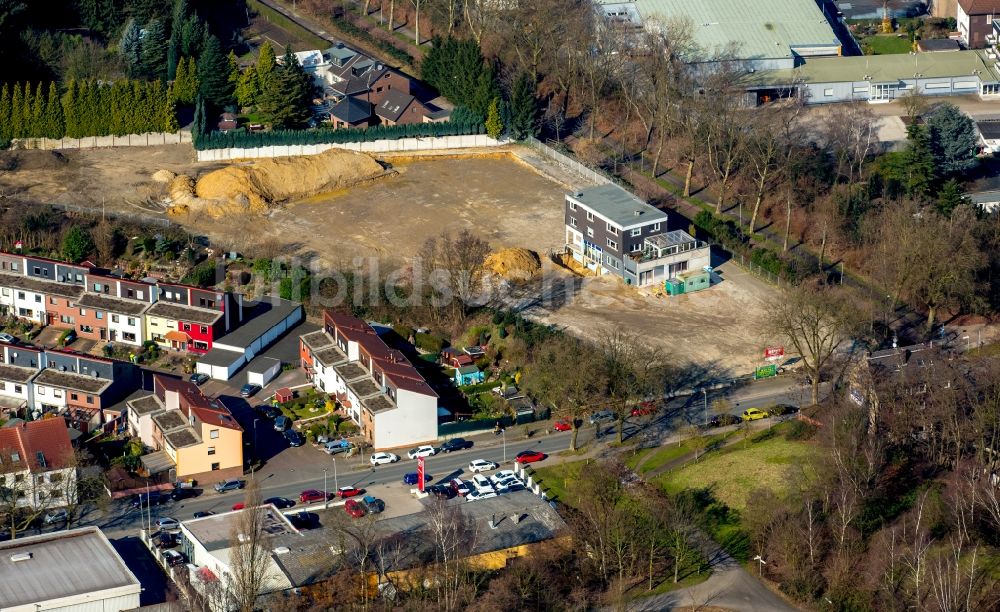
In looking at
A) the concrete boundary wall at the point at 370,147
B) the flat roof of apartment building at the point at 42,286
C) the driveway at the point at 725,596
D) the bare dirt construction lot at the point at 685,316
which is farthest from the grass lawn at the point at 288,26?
the driveway at the point at 725,596

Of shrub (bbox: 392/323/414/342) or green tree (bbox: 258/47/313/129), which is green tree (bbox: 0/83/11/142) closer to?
green tree (bbox: 258/47/313/129)

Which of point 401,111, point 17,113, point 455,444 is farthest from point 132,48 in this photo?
point 455,444

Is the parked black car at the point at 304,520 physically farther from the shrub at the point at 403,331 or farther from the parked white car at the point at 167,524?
the shrub at the point at 403,331

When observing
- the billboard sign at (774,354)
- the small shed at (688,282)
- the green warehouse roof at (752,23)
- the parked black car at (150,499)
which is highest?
the green warehouse roof at (752,23)

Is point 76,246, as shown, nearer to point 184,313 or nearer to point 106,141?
point 184,313

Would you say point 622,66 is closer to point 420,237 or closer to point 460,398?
point 420,237

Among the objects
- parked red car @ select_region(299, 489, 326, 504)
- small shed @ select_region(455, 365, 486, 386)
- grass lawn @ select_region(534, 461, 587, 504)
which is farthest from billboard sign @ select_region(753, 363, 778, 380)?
parked red car @ select_region(299, 489, 326, 504)
